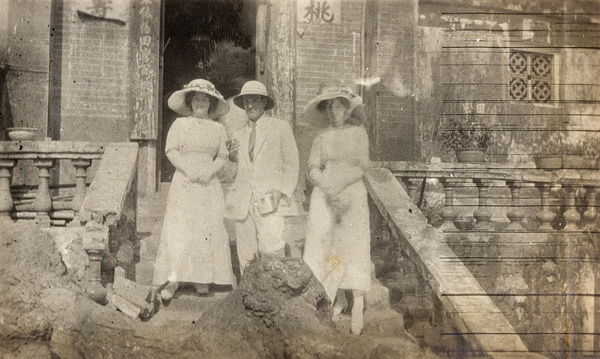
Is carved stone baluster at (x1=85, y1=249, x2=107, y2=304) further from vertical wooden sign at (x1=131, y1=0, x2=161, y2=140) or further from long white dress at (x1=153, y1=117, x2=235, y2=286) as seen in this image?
vertical wooden sign at (x1=131, y1=0, x2=161, y2=140)

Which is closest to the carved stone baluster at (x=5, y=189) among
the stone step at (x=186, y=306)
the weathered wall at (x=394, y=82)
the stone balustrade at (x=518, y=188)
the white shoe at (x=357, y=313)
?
the stone step at (x=186, y=306)

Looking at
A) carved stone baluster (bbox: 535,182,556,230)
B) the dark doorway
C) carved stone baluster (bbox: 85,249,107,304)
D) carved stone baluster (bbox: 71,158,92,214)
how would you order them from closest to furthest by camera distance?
carved stone baluster (bbox: 85,249,107,304), carved stone baluster (bbox: 71,158,92,214), carved stone baluster (bbox: 535,182,556,230), the dark doorway

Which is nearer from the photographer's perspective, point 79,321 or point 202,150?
point 79,321

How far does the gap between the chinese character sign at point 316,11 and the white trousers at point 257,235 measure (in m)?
2.99

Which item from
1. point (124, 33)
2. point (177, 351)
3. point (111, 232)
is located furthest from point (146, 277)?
point (124, 33)

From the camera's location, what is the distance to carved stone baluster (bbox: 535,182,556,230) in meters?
6.38

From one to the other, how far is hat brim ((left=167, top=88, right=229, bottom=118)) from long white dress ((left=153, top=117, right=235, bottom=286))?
0.65 feet

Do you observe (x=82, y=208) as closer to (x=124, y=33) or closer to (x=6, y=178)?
(x=6, y=178)

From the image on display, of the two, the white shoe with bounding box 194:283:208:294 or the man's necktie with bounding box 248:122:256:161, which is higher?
the man's necktie with bounding box 248:122:256:161

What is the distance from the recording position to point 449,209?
6.45m

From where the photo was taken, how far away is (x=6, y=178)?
5.93 metres

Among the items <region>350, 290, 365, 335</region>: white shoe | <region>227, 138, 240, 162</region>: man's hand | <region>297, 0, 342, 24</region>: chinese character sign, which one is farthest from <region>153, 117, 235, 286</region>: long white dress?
<region>297, 0, 342, 24</region>: chinese character sign

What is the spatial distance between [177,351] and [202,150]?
6.16 feet

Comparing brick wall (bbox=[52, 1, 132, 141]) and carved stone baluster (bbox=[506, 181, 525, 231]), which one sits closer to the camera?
carved stone baluster (bbox=[506, 181, 525, 231])
